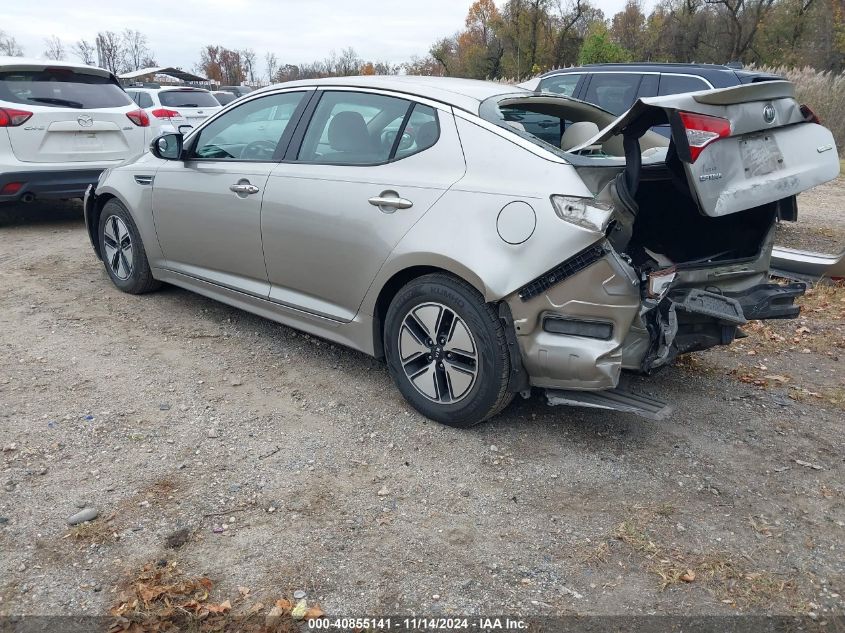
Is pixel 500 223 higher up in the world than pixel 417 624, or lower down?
higher up

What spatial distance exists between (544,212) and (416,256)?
0.69m

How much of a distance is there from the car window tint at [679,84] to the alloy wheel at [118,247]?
5818 millimetres

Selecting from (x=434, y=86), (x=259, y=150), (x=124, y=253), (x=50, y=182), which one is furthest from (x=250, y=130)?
(x=50, y=182)

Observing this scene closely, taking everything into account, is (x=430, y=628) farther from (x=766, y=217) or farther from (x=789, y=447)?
(x=766, y=217)

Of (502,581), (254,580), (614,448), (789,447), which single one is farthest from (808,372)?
(254,580)

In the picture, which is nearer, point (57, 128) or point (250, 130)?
point (250, 130)

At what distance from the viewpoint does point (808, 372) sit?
179 inches

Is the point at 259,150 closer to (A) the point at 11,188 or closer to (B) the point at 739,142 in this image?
(B) the point at 739,142

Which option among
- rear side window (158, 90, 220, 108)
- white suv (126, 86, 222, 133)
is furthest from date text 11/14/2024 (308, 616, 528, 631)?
rear side window (158, 90, 220, 108)

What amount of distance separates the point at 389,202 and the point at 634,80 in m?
5.59

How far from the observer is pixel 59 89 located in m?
7.61

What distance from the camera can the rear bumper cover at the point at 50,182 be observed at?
7219 millimetres

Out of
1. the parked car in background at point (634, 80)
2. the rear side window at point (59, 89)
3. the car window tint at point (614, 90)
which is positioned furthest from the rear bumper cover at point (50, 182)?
the car window tint at point (614, 90)

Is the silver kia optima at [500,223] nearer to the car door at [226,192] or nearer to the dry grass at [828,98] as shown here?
the car door at [226,192]
